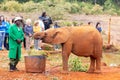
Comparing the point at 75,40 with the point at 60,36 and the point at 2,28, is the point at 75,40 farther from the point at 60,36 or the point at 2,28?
the point at 2,28

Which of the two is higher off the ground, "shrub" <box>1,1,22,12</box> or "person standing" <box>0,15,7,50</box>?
"shrub" <box>1,1,22,12</box>

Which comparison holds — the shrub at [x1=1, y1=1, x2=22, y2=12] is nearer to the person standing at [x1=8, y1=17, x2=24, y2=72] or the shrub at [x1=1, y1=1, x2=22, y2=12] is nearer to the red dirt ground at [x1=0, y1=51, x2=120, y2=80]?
the red dirt ground at [x1=0, y1=51, x2=120, y2=80]

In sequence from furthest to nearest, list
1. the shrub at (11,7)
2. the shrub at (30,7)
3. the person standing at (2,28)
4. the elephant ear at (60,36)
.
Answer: the shrub at (30,7), the shrub at (11,7), the person standing at (2,28), the elephant ear at (60,36)

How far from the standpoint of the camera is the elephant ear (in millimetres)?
14195

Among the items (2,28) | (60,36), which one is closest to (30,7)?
(2,28)

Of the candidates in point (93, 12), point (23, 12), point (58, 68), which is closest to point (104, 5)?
point (93, 12)

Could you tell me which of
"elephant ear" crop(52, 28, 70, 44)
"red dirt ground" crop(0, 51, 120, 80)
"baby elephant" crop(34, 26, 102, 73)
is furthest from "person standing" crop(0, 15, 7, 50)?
"elephant ear" crop(52, 28, 70, 44)

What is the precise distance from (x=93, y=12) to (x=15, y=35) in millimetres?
A: 33812

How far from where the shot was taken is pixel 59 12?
125 feet

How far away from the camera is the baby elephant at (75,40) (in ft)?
46.8

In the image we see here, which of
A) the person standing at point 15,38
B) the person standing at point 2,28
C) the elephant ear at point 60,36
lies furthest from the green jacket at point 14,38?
the person standing at point 2,28

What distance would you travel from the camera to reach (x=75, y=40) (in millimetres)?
14414

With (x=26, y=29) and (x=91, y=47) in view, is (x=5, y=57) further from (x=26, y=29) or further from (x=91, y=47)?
(x=91, y=47)

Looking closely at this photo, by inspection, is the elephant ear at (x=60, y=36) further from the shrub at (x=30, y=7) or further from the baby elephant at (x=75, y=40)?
the shrub at (x=30, y=7)
